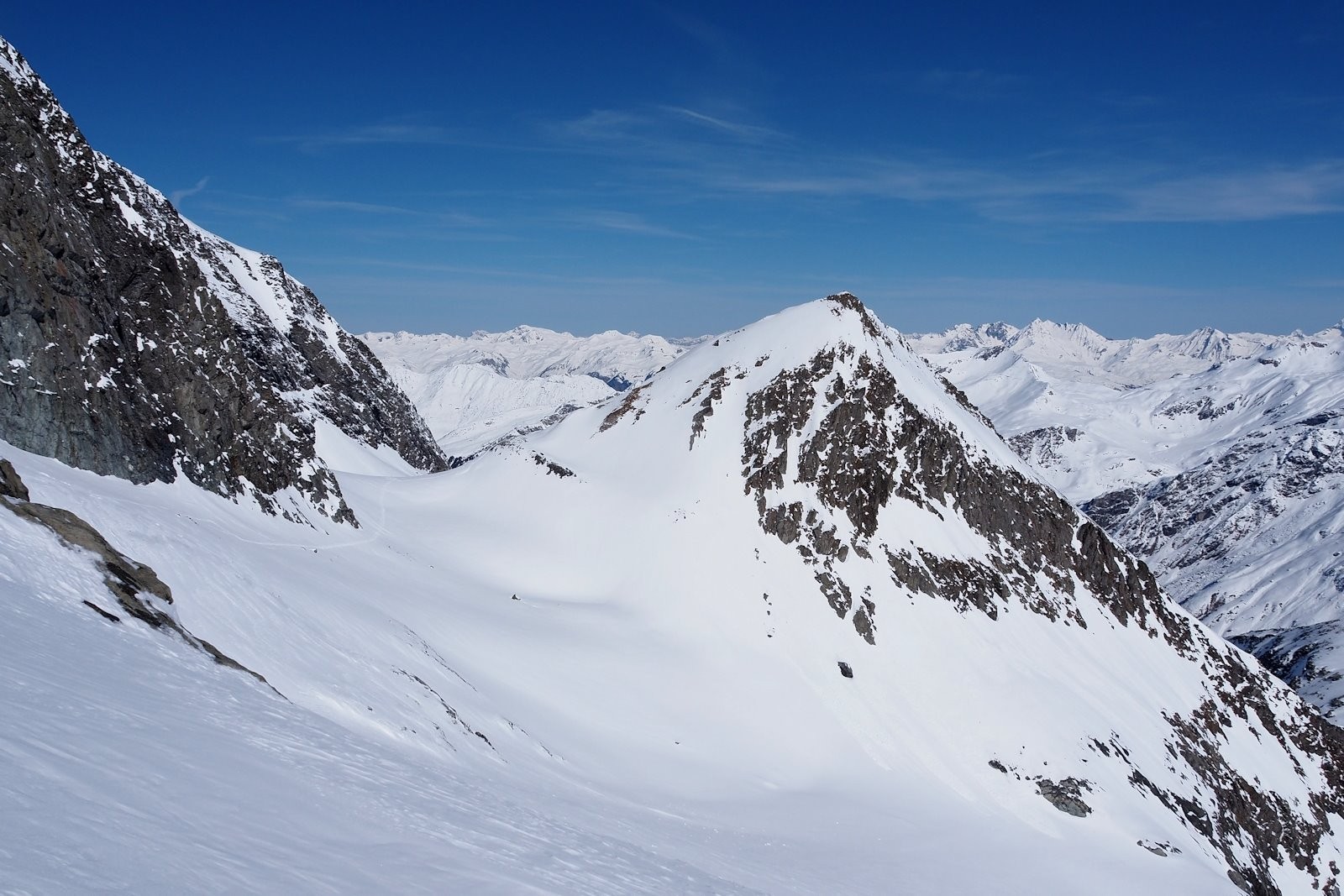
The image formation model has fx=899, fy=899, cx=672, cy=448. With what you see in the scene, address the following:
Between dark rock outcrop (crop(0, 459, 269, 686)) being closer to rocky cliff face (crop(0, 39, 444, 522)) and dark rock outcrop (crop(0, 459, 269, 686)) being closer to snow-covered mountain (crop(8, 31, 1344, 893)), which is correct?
snow-covered mountain (crop(8, 31, 1344, 893))

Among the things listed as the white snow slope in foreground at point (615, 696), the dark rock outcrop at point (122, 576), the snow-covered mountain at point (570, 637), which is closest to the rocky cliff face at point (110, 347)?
the snow-covered mountain at point (570, 637)

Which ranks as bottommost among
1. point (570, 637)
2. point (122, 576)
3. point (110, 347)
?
point (122, 576)

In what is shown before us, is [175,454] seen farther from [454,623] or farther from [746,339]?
[746,339]

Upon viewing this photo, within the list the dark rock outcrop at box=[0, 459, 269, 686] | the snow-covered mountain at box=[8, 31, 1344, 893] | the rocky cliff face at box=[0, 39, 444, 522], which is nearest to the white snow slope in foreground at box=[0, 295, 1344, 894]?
the snow-covered mountain at box=[8, 31, 1344, 893]

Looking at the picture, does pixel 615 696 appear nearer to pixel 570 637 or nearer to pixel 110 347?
pixel 570 637

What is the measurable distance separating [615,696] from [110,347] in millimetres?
29485

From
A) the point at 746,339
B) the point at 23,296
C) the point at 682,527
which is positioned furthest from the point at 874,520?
the point at 23,296

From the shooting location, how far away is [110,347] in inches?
1435

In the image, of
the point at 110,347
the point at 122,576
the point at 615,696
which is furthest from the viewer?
the point at 615,696

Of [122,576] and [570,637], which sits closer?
[122,576]

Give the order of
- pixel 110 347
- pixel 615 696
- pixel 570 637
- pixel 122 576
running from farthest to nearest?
1. pixel 570 637
2. pixel 615 696
3. pixel 110 347
4. pixel 122 576

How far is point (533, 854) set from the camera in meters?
14.4

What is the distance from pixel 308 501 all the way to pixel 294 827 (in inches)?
1598

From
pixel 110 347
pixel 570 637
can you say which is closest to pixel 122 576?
pixel 110 347
